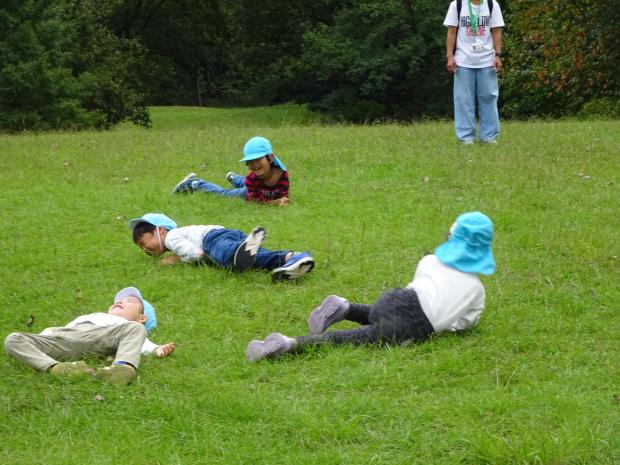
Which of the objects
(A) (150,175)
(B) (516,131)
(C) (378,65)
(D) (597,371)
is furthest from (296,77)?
(D) (597,371)

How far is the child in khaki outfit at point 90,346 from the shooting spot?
16.1ft

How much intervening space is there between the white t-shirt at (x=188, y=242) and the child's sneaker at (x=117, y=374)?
240cm

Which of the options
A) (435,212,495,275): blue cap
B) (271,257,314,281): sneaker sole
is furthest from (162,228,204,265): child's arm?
(435,212,495,275): blue cap

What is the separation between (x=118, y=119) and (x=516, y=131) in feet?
66.9

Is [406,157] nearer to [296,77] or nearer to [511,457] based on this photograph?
[511,457]

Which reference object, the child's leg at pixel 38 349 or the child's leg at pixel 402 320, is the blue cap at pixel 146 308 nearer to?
the child's leg at pixel 38 349

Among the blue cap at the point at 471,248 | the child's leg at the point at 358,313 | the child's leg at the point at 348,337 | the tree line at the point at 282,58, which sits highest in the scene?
the blue cap at the point at 471,248

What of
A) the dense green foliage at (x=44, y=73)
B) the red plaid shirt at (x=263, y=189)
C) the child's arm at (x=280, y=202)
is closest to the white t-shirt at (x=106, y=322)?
the child's arm at (x=280, y=202)

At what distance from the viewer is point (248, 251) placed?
6.86 metres

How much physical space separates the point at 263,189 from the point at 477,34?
4068 millimetres

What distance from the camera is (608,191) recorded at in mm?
9250

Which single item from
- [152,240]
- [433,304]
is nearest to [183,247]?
[152,240]

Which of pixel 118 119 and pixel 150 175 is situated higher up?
pixel 150 175

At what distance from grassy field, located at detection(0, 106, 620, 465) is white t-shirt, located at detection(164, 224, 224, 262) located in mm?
118
